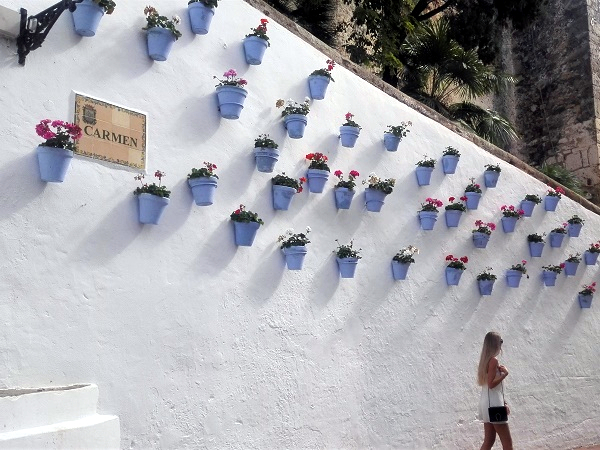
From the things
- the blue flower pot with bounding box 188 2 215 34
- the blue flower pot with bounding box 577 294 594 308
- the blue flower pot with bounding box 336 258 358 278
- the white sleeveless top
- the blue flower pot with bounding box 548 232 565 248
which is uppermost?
the blue flower pot with bounding box 188 2 215 34

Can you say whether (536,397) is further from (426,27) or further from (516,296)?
(426,27)

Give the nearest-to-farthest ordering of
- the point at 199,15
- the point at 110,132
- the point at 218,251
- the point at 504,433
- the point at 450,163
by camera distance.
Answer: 1. the point at 110,132
2. the point at 218,251
3. the point at 199,15
4. the point at 504,433
5. the point at 450,163

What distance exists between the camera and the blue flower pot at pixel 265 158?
511cm

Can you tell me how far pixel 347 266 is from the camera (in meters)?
5.52

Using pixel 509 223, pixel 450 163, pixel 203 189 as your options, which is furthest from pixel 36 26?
pixel 509 223

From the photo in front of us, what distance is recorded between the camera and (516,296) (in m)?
7.22

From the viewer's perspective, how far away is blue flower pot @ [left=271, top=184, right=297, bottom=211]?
5.17 meters

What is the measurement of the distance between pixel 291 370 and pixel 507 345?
112 inches

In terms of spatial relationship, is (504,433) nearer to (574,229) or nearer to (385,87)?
(385,87)

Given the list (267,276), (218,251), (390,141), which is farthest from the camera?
(390,141)

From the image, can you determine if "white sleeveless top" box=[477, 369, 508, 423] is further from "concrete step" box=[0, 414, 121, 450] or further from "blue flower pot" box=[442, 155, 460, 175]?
"concrete step" box=[0, 414, 121, 450]

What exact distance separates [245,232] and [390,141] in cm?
198

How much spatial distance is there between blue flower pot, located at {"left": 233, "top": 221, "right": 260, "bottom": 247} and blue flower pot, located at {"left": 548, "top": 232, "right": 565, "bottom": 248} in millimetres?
4071

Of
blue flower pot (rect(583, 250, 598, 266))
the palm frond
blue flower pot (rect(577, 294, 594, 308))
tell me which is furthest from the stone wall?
blue flower pot (rect(577, 294, 594, 308))
